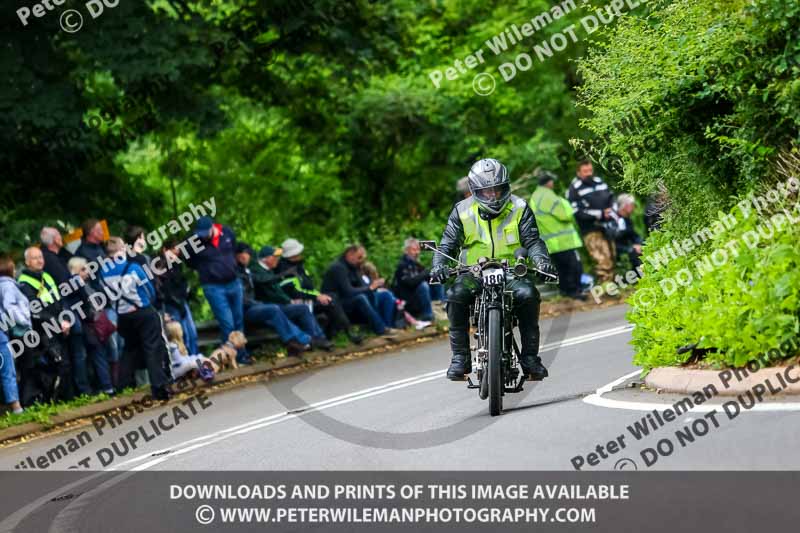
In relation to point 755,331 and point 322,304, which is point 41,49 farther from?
point 755,331

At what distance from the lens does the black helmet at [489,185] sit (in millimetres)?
12500

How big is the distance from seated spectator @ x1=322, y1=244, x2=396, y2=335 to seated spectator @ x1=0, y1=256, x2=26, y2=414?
593 cm

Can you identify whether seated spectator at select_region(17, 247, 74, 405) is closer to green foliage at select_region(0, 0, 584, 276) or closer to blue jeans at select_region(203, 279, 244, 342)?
blue jeans at select_region(203, 279, 244, 342)

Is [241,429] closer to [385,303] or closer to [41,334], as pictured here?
[41,334]

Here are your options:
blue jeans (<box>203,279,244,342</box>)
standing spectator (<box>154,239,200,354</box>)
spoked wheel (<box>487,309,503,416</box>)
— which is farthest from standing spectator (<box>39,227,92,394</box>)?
spoked wheel (<box>487,309,503,416</box>)

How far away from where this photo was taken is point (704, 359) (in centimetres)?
1248

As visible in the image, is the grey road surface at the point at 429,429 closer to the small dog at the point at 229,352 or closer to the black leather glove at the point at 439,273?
the small dog at the point at 229,352

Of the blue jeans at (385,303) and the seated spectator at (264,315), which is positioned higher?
the seated spectator at (264,315)

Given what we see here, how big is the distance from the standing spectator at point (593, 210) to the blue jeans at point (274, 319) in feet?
21.2

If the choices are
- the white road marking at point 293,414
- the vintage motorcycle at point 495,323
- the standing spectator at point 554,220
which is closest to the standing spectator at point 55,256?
the white road marking at point 293,414

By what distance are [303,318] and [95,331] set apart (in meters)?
3.84

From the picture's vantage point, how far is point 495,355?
39.0ft

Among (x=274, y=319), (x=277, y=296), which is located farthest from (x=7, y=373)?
(x=277, y=296)

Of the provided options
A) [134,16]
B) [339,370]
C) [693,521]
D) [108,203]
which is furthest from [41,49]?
[693,521]
